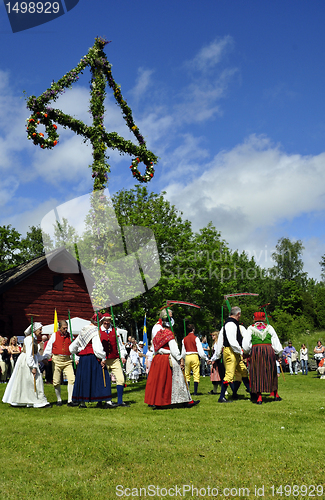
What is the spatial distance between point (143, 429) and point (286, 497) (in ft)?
10.1

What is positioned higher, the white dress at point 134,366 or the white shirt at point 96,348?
the white shirt at point 96,348

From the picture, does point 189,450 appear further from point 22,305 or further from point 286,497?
point 22,305

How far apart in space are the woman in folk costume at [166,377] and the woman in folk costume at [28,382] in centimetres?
261

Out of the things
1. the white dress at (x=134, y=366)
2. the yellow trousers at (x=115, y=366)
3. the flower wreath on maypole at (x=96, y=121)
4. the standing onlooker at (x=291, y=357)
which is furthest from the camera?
the standing onlooker at (x=291, y=357)

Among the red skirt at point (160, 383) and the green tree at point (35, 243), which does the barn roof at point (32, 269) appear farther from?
the green tree at point (35, 243)

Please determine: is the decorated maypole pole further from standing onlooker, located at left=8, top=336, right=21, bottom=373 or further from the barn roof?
the barn roof

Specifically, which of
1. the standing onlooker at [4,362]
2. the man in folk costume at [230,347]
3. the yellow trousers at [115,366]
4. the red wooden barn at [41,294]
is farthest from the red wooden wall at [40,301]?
the man in folk costume at [230,347]

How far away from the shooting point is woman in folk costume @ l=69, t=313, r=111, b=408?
880cm

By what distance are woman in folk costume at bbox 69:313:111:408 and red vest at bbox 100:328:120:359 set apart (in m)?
0.32

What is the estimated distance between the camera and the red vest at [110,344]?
934 cm

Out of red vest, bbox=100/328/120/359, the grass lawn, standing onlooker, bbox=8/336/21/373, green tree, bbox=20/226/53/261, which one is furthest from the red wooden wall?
green tree, bbox=20/226/53/261

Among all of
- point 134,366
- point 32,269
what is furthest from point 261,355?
point 32,269

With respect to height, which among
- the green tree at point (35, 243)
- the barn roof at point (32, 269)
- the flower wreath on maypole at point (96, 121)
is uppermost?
the green tree at point (35, 243)

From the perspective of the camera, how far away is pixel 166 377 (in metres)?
8.73
